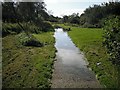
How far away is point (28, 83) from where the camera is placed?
1409 cm

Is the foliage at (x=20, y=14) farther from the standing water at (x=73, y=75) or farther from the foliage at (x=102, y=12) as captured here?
the standing water at (x=73, y=75)

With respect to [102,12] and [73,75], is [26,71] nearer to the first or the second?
[73,75]

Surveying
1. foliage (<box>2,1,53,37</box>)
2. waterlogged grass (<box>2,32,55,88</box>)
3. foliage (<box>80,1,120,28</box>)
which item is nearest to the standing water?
waterlogged grass (<box>2,32,55,88</box>)

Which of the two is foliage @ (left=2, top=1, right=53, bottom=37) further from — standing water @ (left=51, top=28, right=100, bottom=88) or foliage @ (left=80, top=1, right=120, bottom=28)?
standing water @ (left=51, top=28, right=100, bottom=88)

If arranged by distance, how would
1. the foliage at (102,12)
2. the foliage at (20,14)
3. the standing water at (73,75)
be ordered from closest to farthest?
the standing water at (73,75) → the foliage at (20,14) → the foliage at (102,12)

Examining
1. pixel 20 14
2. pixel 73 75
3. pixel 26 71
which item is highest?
pixel 20 14

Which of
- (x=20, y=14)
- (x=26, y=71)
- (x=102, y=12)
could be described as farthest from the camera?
(x=102, y=12)

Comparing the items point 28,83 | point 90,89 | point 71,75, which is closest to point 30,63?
point 71,75

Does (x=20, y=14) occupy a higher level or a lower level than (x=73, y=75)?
higher

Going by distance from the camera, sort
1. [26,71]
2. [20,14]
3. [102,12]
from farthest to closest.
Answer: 1. [102,12]
2. [20,14]
3. [26,71]

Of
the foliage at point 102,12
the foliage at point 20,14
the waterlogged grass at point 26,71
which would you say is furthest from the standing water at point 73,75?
the foliage at point 102,12

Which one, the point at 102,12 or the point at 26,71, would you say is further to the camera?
the point at 102,12

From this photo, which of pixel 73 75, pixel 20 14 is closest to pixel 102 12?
pixel 20 14

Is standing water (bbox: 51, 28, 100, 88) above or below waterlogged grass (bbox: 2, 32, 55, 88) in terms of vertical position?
below
